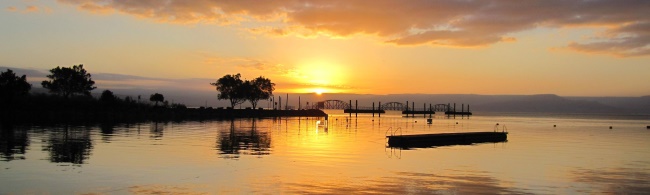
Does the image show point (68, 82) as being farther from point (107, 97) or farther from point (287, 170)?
point (287, 170)

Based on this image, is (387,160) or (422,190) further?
(387,160)

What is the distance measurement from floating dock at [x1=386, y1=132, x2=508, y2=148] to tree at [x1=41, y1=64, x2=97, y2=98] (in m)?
79.1

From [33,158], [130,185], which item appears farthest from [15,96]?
[130,185]

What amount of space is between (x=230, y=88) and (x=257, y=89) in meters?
10.2

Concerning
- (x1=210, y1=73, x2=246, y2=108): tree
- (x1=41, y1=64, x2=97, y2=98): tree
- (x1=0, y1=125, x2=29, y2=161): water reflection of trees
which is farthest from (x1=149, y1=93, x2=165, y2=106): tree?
(x1=0, y1=125, x2=29, y2=161): water reflection of trees

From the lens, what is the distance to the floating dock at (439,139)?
49.0 m

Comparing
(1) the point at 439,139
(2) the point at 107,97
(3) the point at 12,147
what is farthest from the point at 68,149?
(2) the point at 107,97

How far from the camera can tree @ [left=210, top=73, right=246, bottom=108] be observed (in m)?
164

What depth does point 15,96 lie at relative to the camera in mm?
88250

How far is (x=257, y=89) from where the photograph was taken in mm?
171250

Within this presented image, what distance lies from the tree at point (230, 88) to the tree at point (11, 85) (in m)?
74.1

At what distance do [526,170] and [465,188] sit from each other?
10452 mm

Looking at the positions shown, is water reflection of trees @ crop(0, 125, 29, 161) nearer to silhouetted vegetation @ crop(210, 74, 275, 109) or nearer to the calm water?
the calm water

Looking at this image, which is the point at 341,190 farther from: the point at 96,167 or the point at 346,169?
the point at 96,167
